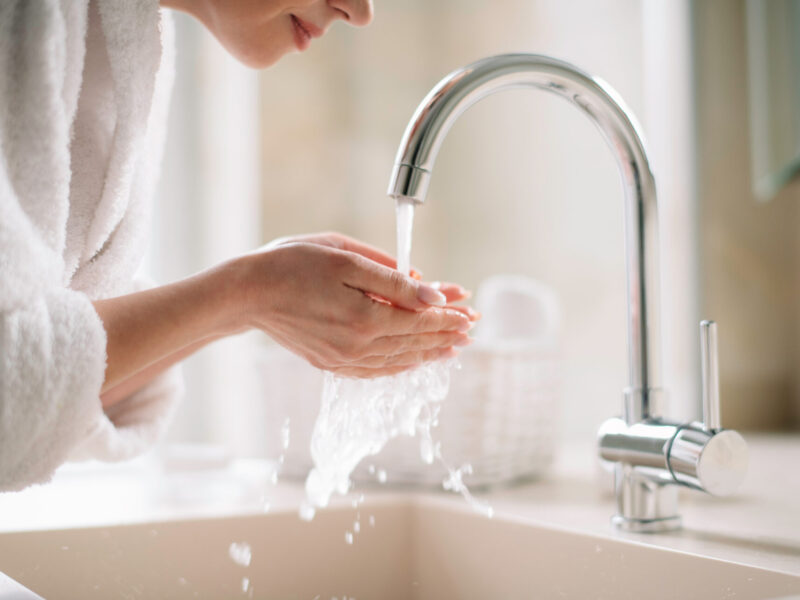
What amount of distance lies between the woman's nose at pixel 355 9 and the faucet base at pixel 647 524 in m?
0.48

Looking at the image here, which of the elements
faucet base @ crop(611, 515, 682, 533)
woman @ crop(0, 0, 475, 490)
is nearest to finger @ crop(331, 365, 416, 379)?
woman @ crop(0, 0, 475, 490)

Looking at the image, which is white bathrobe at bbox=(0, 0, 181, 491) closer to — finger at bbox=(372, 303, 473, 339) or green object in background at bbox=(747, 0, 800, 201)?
finger at bbox=(372, 303, 473, 339)

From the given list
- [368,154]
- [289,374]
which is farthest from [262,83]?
[289,374]

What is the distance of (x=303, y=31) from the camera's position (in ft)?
2.34

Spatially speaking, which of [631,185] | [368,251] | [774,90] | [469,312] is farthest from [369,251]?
[774,90]

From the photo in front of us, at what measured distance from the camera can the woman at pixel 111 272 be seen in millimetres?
493

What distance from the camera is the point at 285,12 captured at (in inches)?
26.9

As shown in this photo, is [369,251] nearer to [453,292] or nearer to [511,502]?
[453,292]

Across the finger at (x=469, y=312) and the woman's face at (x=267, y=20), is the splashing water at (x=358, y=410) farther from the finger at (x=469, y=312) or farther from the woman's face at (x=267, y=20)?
the woman's face at (x=267, y=20)

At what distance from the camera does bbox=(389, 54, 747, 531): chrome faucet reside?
2.03 feet

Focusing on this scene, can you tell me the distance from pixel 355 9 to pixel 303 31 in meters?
0.05

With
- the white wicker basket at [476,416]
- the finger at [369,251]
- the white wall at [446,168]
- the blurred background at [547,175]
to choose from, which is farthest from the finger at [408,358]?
the white wall at [446,168]

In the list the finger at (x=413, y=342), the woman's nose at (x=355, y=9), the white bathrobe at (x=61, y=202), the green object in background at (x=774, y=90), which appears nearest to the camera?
the white bathrobe at (x=61, y=202)

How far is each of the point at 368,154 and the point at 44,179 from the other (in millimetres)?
1121
